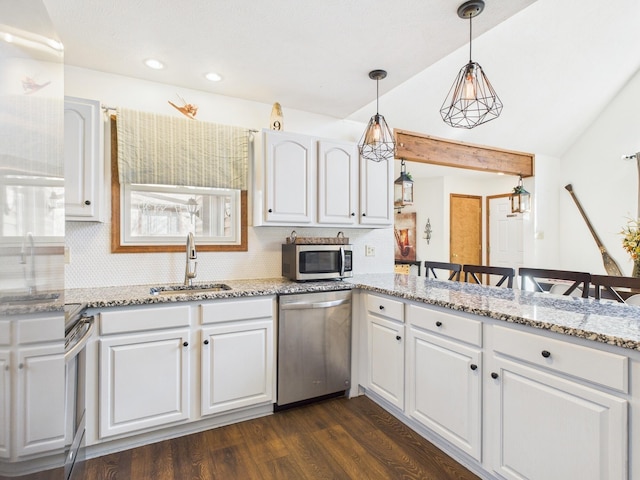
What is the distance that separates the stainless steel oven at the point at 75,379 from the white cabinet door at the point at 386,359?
5.71 ft

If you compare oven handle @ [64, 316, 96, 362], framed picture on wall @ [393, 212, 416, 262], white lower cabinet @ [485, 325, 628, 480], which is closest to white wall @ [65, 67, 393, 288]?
oven handle @ [64, 316, 96, 362]

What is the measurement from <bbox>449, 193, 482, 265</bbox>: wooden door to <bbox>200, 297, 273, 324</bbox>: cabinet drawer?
5.02 m

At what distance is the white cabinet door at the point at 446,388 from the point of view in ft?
5.75

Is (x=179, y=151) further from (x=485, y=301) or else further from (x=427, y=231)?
(x=427, y=231)

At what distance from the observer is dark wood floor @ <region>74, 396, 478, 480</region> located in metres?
1.82

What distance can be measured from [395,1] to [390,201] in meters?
1.68

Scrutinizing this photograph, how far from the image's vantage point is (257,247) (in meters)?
2.96

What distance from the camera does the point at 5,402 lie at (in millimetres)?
547

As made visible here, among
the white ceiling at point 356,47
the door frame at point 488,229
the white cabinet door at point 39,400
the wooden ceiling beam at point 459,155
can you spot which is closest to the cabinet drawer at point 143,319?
the white cabinet door at point 39,400

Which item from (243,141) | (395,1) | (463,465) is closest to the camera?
(395,1)

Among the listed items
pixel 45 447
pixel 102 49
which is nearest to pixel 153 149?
pixel 102 49

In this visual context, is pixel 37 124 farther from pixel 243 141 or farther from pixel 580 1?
pixel 580 1

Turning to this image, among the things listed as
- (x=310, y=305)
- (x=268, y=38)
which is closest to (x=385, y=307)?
(x=310, y=305)

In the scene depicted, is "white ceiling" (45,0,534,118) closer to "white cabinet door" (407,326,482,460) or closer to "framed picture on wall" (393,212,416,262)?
"white cabinet door" (407,326,482,460)
